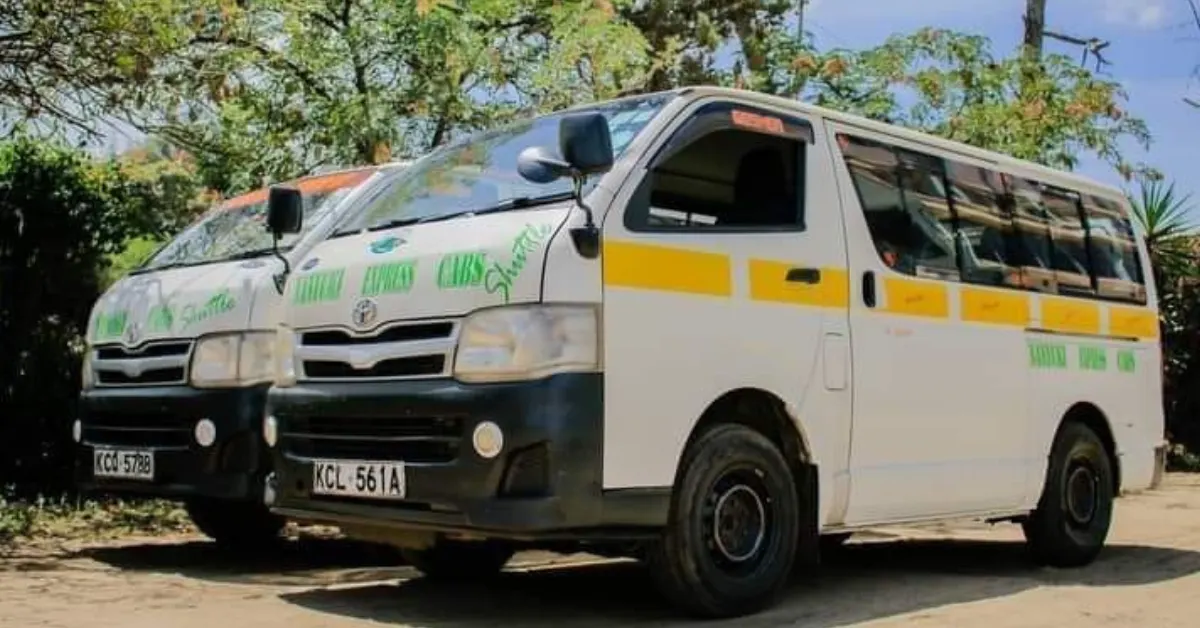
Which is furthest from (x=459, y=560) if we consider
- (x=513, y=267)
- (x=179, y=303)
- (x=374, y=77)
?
(x=374, y=77)

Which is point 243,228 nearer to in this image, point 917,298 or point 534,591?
point 534,591

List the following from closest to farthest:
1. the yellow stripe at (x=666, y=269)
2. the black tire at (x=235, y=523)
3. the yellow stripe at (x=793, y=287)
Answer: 1. the yellow stripe at (x=666, y=269)
2. the yellow stripe at (x=793, y=287)
3. the black tire at (x=235, y=523)

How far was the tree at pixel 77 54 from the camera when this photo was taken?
8930 mm

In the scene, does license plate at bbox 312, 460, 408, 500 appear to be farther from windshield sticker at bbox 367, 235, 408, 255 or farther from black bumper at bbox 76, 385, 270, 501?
black bumper at bbox 76, 385, 270, 501

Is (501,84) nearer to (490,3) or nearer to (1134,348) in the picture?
(490,3)

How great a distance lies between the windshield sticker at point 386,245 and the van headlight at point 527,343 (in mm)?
697

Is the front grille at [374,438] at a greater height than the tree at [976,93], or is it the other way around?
the tree at [976,93]

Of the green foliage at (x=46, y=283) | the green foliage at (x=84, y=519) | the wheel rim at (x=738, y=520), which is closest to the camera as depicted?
the wheel rim at (x=738, y=520)

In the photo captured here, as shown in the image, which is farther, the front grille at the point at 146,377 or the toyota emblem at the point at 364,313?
the front grille at the point at 146,377

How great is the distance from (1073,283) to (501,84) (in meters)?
6.25

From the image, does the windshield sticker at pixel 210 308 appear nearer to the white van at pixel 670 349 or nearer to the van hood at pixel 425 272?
the white van at pixel 670 349

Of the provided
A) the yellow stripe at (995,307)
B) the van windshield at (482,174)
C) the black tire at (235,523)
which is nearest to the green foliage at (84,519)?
the black tire at (235,523)

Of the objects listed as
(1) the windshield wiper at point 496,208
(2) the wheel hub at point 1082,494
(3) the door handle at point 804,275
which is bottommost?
(2) the wheel hub at point 1082,494

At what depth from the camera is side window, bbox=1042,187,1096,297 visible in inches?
323
